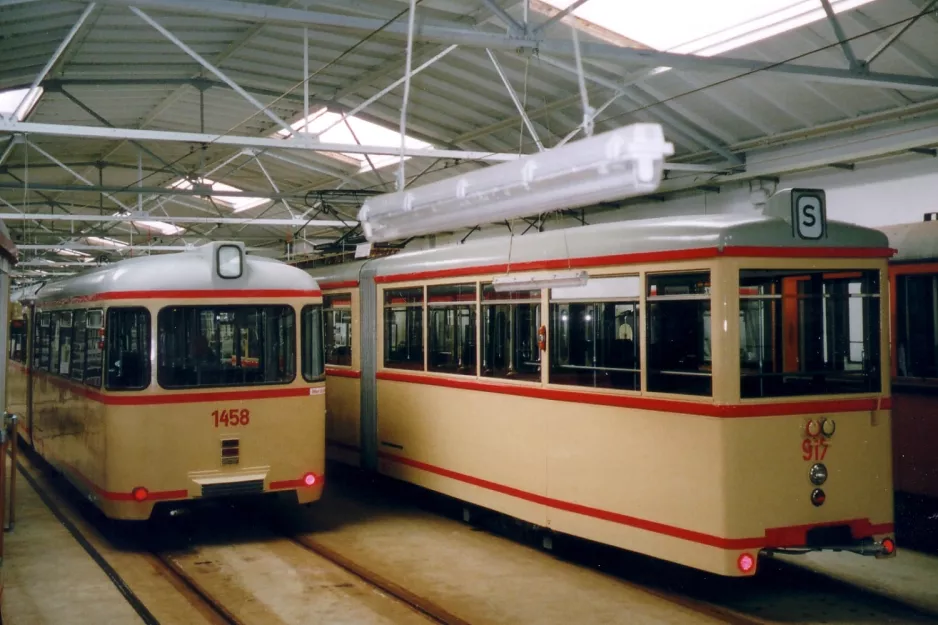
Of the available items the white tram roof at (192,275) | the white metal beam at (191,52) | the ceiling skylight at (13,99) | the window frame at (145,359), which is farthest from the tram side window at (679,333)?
the ceiling skylight at (13,99)

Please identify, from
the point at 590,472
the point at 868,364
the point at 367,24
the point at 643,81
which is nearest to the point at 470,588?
the point at 590,472

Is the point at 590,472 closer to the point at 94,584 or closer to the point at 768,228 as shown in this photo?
the point at 768,228

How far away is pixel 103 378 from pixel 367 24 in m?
3.94

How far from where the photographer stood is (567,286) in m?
6.98

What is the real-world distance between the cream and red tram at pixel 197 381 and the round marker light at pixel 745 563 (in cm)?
422

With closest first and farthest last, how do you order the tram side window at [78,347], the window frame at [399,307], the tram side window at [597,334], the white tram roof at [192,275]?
the tram side window at [597,334], the white tram roof at [192,275], the tram side window at [78,347], the window frame at [399,307]

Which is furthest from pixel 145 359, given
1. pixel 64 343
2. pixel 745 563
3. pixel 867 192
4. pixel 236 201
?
pixel 236 201

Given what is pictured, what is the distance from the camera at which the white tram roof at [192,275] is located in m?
7.93

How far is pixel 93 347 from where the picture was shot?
A: 840cm

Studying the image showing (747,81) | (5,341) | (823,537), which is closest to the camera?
(5,341)

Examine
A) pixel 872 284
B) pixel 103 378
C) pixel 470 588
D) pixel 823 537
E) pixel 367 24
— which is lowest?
pixel 470 588

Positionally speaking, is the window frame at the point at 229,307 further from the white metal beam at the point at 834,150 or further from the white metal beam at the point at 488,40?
the white metal beam at the point at 834,150

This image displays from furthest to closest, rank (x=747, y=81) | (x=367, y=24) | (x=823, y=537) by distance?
(x=747, y=81)
(x=367, y=24)
(x=823, y=537)

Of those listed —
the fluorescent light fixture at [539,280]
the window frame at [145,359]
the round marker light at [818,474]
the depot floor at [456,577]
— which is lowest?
the depot floor at [456,577]
